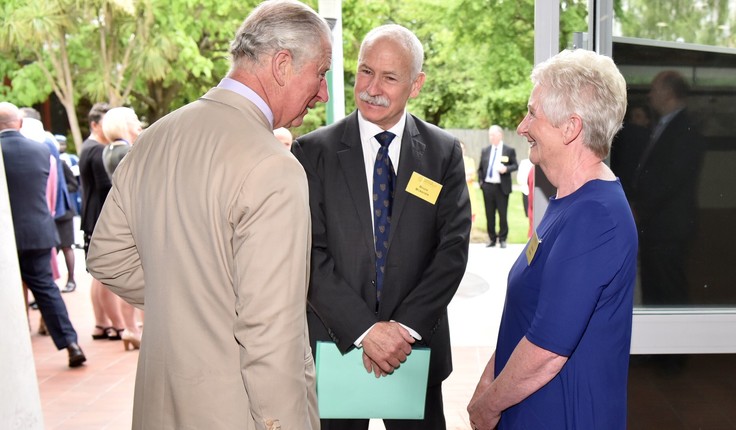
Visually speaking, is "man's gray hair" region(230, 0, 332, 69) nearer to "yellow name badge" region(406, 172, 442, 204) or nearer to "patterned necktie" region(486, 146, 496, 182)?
"yellow name badge" region(406, 172, 442, 204)

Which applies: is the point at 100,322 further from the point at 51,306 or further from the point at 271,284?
the point at 271,284

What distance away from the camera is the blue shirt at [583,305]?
5.58 ft

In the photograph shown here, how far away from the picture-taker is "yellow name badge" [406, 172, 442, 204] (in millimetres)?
2561

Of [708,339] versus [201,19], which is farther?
[201,19]

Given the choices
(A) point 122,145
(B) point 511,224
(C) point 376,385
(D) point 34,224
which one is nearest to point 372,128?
(C) point 376,385

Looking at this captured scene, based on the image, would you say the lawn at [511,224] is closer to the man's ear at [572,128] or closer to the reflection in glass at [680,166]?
the reflection in glass at [680,166]

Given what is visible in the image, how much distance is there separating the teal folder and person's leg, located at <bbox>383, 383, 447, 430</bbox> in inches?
6.3

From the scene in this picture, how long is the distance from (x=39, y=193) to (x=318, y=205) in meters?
4.23

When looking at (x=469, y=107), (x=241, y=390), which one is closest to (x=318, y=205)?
(x=241, y=390)

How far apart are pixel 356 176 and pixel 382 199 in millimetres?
114

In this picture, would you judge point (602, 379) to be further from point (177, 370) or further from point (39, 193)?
point (39, 193)

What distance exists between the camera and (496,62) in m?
20.8

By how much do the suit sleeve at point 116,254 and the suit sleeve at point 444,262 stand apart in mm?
869

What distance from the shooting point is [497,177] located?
511 inches
